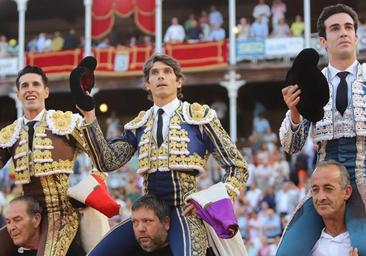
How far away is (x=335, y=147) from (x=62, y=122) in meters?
1.83

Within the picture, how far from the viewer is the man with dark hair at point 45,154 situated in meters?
5.04

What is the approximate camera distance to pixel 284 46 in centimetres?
1914

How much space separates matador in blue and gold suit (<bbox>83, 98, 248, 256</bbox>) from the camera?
15.0 feet

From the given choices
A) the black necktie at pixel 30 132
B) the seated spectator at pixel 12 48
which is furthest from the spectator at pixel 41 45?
the black necktie at pixel 30 132

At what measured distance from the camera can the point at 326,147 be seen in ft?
14.8

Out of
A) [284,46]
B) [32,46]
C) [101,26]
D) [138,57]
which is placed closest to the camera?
[284,46]

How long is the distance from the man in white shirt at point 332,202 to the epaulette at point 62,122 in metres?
1.72

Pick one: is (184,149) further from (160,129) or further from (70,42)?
(70,42)

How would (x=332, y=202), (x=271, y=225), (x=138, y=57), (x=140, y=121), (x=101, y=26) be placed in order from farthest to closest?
(x=101, y=26), (x=138, y=57), (x=271, y=225), (x=140, y=121), (x=332, y=202)

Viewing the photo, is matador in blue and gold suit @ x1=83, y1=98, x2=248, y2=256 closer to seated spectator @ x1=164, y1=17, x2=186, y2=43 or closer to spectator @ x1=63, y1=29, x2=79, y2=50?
seated spectator @ x1=164, y1=17, x2=186, y2=43

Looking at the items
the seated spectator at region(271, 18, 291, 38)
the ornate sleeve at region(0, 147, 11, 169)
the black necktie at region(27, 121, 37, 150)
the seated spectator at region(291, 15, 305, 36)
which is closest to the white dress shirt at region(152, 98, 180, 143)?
the black necktie at region(27, 121, 37, 150)

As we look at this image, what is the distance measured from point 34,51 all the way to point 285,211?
11837 mm

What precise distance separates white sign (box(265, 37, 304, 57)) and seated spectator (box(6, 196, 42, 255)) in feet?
47.3

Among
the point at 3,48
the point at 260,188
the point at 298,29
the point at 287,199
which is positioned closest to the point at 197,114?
the point at 287,199
